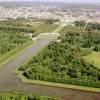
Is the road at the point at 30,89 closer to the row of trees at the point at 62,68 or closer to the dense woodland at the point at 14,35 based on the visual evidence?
the row of trees at the point at 62,68

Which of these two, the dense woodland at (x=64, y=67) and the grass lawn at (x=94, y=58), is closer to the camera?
the dense woodland at (x=64, y=67)

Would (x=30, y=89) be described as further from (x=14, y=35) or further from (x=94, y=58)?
(x=14, y=35)

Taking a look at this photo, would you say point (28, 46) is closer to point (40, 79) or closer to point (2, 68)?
point (2, 68)

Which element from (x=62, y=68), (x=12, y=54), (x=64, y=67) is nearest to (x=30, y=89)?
(x=62, y=68)

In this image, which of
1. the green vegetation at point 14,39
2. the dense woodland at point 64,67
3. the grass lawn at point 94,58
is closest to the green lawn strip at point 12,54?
the green vegetation at point 14,39

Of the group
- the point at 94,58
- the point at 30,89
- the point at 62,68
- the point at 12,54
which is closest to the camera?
the point at 30,89

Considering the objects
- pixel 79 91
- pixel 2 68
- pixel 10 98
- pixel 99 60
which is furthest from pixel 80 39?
pixel 10 98
